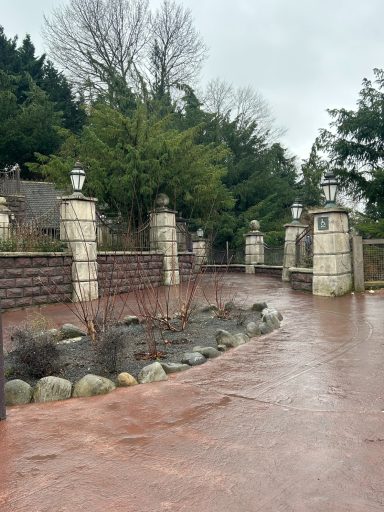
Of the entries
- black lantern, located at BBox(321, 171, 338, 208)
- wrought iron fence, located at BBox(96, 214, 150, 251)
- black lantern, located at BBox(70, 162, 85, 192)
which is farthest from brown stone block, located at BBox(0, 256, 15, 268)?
black lantern, located at BBox(321, 171, 338, 208)

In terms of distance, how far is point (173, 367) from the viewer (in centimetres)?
468

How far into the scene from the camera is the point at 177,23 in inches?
1135

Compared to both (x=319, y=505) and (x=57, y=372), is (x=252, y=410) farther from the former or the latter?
(x=57, y=372)

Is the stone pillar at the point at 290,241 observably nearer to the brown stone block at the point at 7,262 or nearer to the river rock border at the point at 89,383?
the brown stone block at the point at 7,262

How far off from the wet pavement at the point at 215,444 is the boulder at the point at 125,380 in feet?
0.36

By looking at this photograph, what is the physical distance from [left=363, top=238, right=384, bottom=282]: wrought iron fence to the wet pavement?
22.3ft

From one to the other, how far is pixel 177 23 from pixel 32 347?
94.5 ft

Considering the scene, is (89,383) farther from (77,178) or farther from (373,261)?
(373,261)

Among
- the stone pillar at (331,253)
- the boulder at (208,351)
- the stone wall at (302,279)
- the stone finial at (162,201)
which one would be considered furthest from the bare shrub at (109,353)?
the stone finial at (162,201)

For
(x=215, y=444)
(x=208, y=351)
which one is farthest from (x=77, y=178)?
(x=215, y=444)

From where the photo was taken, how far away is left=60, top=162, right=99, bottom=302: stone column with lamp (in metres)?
10.2

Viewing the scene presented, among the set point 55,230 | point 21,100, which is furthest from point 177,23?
point 55,230

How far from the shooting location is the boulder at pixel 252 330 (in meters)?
6.29

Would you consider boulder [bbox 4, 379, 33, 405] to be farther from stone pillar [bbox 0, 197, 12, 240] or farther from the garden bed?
stone pillar [bbox 0, 197, 12, 240]
